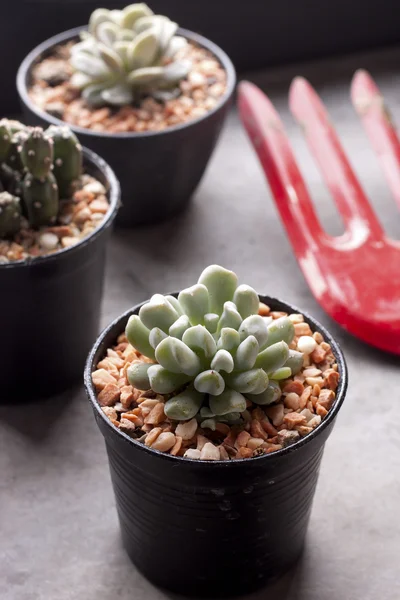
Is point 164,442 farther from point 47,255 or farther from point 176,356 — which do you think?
point 47,255

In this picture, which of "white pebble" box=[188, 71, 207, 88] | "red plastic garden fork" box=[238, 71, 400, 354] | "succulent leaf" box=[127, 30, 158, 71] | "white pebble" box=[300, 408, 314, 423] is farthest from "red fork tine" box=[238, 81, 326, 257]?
"white pebble" box=[300, 408, 314, 423]

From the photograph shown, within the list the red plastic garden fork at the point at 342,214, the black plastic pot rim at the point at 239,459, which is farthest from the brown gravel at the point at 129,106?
the black plastic pot rim at the point at 239,459

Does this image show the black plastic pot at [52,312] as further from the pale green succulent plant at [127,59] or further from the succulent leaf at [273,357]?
the succulent leaf at [273,357]

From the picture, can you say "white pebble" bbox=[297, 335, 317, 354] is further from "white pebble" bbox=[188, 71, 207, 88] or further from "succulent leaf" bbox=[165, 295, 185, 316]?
"white pebble" bbox=[188, 71, 207, 88]

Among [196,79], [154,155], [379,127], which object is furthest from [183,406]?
[379,127]

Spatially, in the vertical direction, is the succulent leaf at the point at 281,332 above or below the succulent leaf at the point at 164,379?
above

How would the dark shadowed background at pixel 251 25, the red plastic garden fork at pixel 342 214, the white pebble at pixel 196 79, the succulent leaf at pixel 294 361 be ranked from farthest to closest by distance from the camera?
the dark shadowed background at pixel 251 25 → the white pebble at pixel 196 79 → the red plastic garden fork at pixel 342 214 → the succulent leaf at pixel 294 361

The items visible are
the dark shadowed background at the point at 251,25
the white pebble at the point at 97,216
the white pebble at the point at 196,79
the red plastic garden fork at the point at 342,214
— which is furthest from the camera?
the dark shadowed background at the point at 251,25
